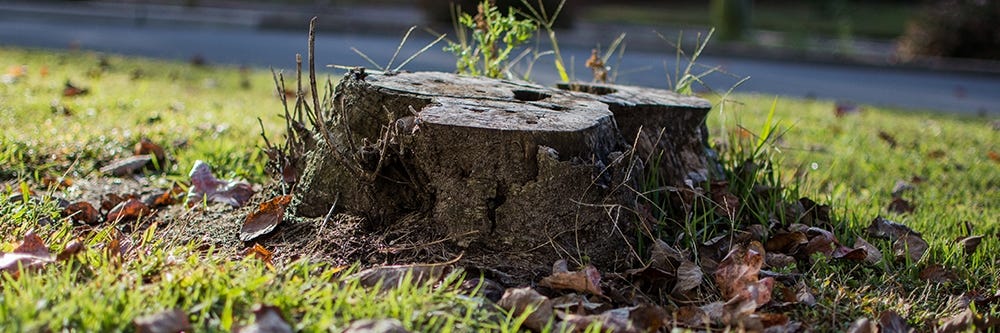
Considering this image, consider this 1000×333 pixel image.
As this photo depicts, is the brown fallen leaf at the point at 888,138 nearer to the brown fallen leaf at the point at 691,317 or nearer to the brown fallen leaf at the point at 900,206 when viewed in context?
the brown fallen leaf at the point at 900,206

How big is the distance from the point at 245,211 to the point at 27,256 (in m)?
0.74

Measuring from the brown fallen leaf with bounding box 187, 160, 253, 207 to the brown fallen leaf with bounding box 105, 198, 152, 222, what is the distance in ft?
0.50

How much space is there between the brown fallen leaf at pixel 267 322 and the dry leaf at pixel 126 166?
1.94 m

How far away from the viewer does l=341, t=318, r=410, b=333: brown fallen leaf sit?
1.99 m

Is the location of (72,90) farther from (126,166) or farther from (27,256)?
(27,256)

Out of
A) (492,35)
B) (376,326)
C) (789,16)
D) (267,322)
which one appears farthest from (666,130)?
(789,16)

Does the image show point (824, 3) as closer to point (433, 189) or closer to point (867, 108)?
point (867, 108)

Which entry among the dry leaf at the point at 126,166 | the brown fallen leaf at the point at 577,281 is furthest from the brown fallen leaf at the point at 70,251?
the dry leaf at the point at 126,166

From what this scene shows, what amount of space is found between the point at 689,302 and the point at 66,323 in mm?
1537

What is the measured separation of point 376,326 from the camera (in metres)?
2.01

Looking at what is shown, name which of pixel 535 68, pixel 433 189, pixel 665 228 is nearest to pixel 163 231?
pixel 433 189

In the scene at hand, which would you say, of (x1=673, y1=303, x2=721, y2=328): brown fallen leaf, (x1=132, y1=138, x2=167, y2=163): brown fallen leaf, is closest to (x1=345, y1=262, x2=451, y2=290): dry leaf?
(x1=673, y1=303, x2=721, y2=328): brown fallen leaf

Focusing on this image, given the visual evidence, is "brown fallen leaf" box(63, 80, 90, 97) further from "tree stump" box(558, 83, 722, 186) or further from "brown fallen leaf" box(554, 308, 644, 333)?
"brown fallen leaf" box(554, 308, 644, 333)

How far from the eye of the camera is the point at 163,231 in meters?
2.87
